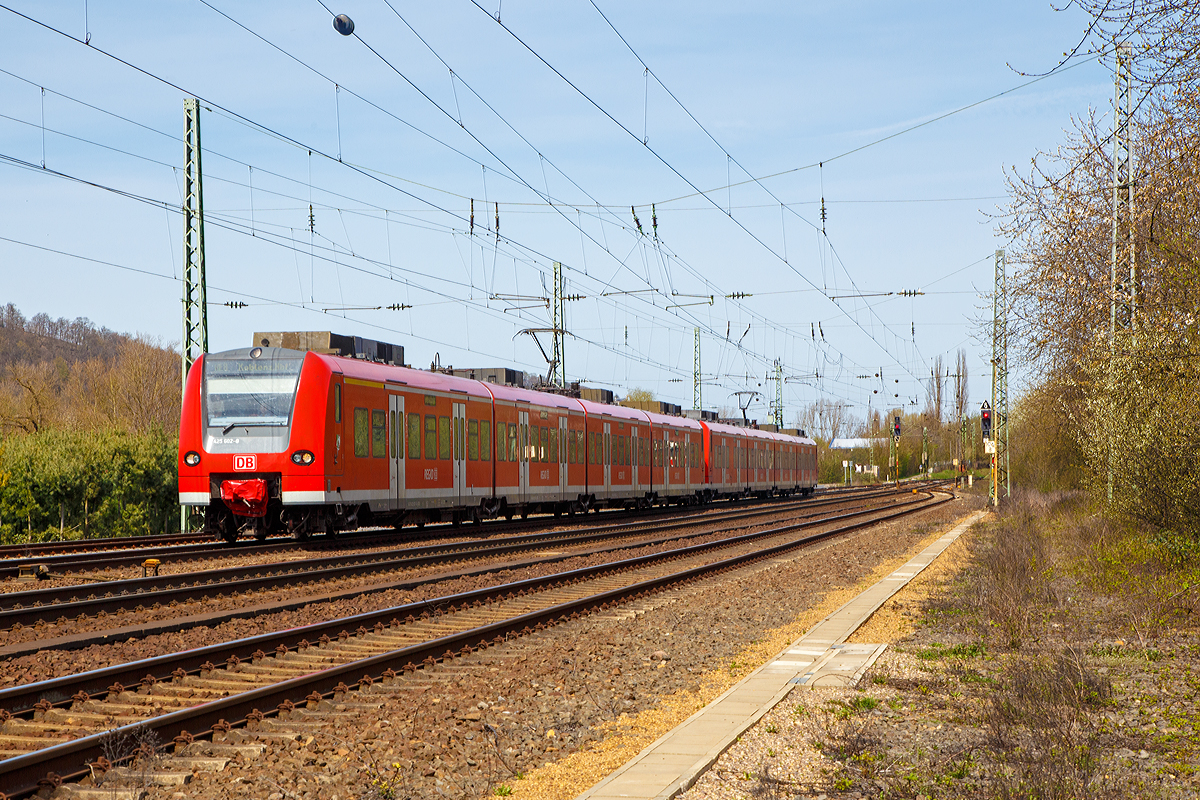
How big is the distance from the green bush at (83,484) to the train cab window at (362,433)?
23.0 ft

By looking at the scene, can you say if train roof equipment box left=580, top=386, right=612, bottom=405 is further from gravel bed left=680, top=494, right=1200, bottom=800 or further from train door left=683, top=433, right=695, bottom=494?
gravel bed left=680, top=494, right=1200, bottom=800

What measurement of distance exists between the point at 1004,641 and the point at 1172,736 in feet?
11.7

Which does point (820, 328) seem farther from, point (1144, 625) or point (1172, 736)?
point (1172, 736)

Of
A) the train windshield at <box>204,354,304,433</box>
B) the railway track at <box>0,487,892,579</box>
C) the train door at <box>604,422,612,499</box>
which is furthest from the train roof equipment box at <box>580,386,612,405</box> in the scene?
the train windshield at <box>204,354,304,433</box>

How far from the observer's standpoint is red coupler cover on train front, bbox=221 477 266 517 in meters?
20.5

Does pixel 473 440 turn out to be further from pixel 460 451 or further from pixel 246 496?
pixel 246 496

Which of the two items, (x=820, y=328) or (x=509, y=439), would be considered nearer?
(x=509, y=439)

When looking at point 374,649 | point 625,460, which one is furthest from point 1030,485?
point 374,649

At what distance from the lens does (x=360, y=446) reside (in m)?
22.1

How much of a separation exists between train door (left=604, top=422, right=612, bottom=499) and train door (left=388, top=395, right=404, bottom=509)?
14661mm

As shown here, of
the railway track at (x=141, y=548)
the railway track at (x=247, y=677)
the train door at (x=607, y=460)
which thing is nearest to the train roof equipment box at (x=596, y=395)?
the train door at (x=607, y=460)

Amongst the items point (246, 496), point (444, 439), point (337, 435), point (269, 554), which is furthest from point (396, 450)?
point (269, 554)

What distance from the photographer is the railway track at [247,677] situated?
23.1 ft

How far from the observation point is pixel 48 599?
13273mm
